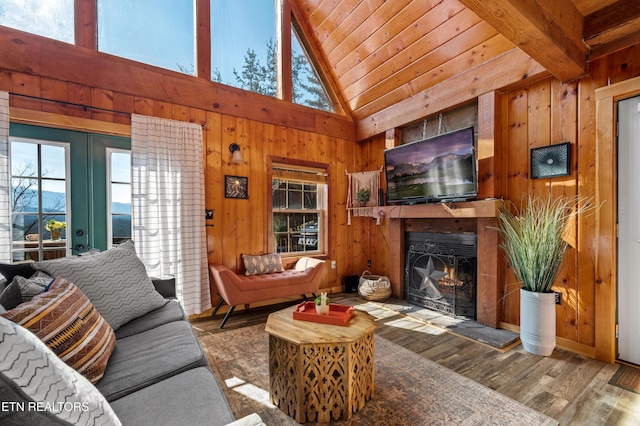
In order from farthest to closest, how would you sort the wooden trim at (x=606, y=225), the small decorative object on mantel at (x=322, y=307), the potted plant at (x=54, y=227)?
the potted plant at (x=54, y=227) < the wooden trim at (x=606, y=225) < the small decorative object on mantel at (x=322, y=307)

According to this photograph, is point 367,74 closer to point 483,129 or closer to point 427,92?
point 427,92

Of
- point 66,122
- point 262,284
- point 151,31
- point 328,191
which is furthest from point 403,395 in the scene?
point 151,31

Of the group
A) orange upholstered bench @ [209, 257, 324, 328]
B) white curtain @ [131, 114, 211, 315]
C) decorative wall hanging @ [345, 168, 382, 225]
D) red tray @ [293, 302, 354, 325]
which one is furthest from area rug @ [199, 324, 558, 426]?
decorative wall hanging @ [345, 168, 382, 225]

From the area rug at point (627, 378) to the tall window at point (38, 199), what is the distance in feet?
14.7

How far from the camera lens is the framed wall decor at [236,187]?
343cm

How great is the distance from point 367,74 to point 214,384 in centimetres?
387

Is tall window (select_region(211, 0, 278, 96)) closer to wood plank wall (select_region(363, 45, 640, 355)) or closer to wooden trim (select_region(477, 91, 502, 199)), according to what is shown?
wooden trim (select_region(477, 91, 502, 199))

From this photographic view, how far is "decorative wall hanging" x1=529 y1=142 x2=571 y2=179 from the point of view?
243 centimetres

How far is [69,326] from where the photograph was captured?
44.6 inches

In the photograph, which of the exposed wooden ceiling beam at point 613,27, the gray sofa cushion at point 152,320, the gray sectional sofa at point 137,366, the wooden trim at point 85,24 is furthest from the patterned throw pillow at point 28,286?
the exposed wooden ceiling beam at point 613,27

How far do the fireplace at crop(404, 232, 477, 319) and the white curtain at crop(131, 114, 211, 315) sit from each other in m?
2.53

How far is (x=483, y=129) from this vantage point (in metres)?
2.90

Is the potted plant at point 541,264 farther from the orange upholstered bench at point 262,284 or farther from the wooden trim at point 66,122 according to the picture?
the wooden trim at point 66,122

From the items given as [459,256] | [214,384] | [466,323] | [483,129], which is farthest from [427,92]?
[214,384]
